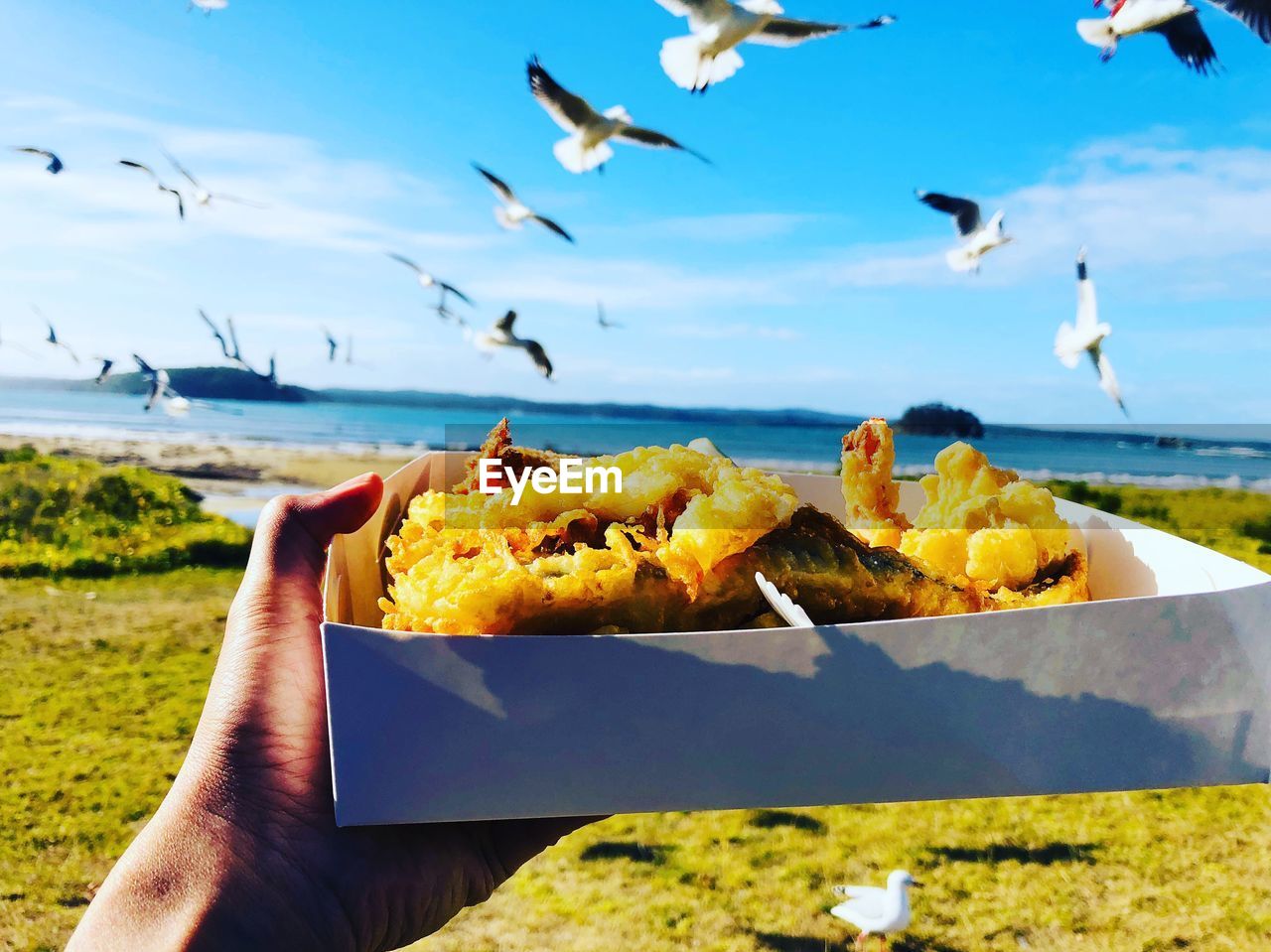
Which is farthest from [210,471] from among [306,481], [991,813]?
[991,813]

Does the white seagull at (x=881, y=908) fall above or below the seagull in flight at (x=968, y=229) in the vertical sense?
below

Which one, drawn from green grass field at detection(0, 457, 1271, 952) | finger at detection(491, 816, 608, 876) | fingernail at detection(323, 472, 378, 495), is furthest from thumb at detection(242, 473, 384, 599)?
green grass field at detection(0, 457, 1271, 952)

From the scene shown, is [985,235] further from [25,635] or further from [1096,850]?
[25,635]

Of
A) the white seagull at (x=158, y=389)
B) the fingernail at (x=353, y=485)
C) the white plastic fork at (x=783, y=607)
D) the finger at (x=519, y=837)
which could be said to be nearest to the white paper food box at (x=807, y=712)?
the white plastic fork at (x=783, y=607)

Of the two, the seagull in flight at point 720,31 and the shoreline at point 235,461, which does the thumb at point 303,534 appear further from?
the shoreline at point 235,461

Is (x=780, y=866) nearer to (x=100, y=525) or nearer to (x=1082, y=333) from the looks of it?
(x=1082, y=333)

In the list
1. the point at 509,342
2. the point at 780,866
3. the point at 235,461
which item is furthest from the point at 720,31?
the point at 235,461
